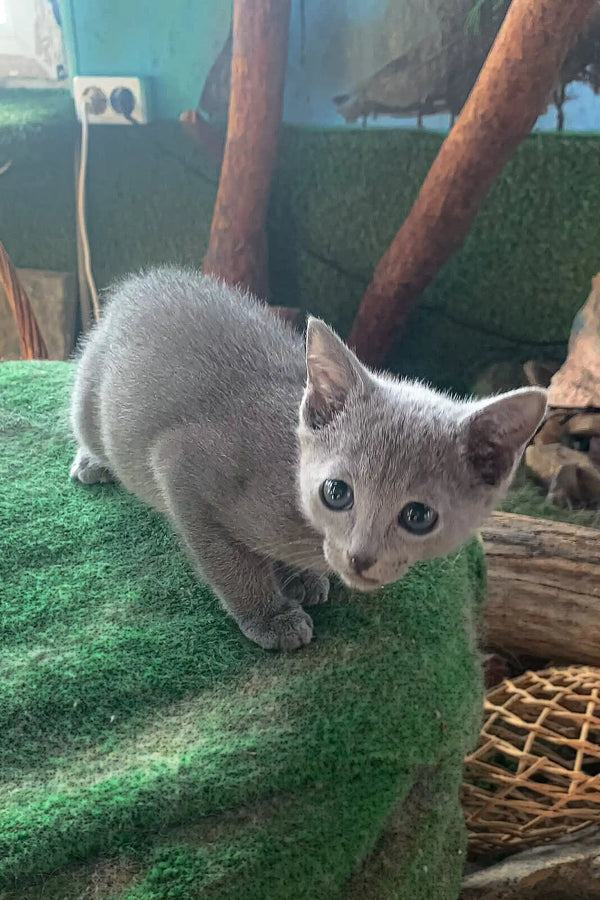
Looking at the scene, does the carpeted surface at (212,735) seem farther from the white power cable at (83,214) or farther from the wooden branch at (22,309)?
the white power cable at (83,214)

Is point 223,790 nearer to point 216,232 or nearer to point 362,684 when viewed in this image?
point 362,684

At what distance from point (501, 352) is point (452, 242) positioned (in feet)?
1.19

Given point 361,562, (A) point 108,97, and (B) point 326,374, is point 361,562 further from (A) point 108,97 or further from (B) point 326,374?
(A) point 108,97

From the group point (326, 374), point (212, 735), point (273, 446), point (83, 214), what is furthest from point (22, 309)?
point (212, 735)

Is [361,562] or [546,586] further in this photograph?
[546,586]

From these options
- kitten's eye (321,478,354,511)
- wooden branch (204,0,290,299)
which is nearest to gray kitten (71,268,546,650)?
kitten's eye (321,478,354,511)

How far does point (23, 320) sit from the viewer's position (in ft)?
6.50

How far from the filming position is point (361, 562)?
2.74 feet

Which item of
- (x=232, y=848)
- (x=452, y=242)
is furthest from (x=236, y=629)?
(x=452, y=242)

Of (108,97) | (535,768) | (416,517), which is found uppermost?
(108,97)

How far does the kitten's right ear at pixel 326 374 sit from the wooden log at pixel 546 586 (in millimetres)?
645

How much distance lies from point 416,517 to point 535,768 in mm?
688

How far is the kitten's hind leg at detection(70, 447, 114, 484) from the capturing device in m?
1.46

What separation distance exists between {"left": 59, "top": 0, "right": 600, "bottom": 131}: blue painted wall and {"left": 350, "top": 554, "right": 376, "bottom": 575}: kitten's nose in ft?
4.98
